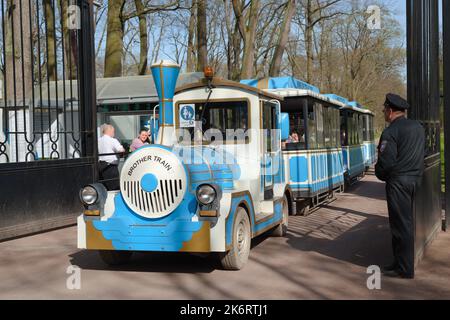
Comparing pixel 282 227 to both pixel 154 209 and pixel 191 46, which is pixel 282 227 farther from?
pixel 191 46

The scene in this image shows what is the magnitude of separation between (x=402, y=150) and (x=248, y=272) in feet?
7.33

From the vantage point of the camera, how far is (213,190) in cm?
644

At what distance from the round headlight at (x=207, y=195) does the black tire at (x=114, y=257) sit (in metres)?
1.54

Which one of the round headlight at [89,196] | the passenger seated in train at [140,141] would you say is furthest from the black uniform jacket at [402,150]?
the passenger seated in train at [140,141]

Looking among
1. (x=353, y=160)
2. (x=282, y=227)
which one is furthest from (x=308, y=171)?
(x=353, y=160)

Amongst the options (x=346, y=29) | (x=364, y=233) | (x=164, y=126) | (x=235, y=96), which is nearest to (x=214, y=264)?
(x=164, y=126)

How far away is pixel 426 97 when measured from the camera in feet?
28.7

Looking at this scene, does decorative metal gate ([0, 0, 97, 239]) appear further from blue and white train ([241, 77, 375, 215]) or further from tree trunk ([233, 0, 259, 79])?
tree trunk ([233, 0, 259, 79])

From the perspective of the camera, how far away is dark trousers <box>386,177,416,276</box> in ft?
20.9

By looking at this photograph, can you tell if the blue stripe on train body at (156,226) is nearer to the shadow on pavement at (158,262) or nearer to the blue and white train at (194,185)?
the blue and white train at (194,185)

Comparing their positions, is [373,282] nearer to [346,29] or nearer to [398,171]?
[398,171]

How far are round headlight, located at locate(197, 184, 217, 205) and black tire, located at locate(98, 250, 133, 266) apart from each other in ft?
5.04

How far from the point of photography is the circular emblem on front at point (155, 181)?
21.7 ft

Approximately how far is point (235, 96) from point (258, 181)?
123 centimetres
